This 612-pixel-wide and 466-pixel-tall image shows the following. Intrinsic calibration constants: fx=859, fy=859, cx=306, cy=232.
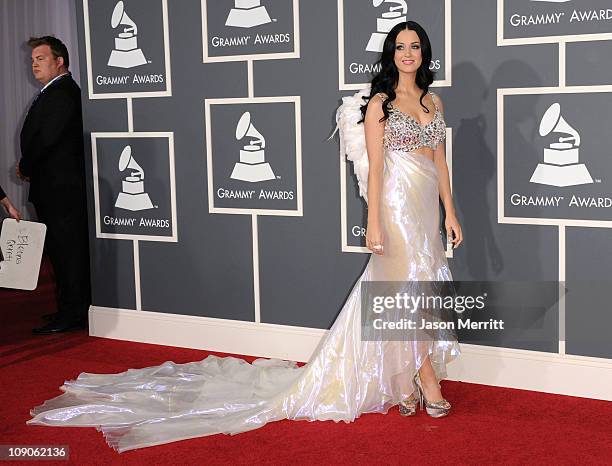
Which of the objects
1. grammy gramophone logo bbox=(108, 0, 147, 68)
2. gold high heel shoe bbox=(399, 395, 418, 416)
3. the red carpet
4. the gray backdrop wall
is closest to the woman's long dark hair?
the gray backdrop wall

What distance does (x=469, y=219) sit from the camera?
14.4ft

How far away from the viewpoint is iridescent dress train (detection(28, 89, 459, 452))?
3.89 m

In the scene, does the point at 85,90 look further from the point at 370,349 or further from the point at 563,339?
the point at 563,339

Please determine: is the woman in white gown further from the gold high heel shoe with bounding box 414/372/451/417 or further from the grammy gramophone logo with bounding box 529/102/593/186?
the grammy gramophone logo with bounding box 529/102/593/186

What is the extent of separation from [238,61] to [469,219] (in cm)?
164

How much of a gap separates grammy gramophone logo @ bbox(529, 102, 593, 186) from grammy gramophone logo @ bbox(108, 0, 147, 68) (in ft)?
8.31

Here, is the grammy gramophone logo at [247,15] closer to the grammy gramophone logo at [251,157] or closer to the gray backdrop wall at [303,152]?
the gray backdrop wall at [303,152]

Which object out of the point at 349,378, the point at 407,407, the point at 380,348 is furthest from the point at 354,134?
the point at 407,407

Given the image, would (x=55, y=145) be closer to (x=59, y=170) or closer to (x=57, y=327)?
(x=59, y=170)

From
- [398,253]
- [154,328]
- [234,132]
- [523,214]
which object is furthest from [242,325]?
A: [523,214]

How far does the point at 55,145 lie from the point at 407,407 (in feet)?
9.97

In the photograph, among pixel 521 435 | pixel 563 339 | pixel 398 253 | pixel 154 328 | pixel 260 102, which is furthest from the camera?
pixel 154 328

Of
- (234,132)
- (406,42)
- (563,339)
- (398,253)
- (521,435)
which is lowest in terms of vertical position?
(521,435)

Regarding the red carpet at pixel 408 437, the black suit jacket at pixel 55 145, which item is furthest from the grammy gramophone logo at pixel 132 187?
the red carpet at pixel 408 437
